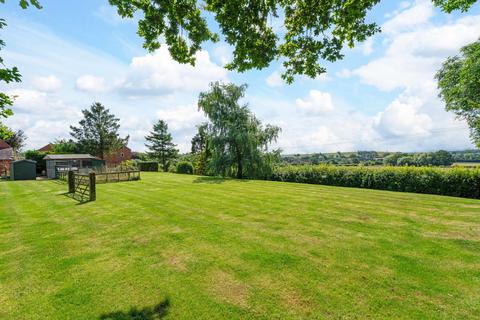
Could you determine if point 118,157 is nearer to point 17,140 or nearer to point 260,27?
point 17,140

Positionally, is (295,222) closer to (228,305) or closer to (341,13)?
(228,305)

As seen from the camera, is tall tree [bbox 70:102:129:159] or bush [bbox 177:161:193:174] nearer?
bush [bbox 177:161:193:174]

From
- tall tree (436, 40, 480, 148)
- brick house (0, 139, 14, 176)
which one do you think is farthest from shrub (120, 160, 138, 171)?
tall tree (436, 40, 480, 148)

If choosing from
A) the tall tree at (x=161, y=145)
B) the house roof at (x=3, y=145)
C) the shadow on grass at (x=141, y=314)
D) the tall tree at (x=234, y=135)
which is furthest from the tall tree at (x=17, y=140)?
the shadow on grass at (x=141, y=314)

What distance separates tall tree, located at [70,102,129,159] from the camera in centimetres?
4384

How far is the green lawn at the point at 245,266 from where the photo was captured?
342cm

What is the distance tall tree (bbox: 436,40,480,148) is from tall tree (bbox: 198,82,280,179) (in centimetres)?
1536

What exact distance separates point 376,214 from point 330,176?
43.4 ft

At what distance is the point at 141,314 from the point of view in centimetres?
332

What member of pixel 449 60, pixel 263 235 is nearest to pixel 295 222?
pixel 263 235

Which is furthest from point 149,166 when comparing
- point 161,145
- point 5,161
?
point 5,161

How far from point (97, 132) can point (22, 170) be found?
18432 mm

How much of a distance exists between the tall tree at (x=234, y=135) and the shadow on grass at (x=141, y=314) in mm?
20523

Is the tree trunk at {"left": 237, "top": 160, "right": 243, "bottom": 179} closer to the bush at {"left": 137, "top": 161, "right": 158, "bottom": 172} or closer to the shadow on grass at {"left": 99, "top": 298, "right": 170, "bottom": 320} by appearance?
the shadow on grass at {"left": 99, "top": 298, "right": 170, "bottom": 320}
